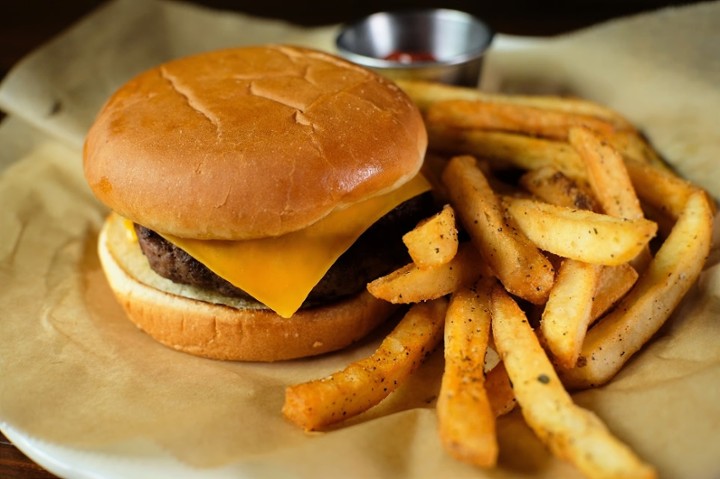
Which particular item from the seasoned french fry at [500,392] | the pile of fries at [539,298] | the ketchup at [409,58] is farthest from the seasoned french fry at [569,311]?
the ketchup at [409,58]

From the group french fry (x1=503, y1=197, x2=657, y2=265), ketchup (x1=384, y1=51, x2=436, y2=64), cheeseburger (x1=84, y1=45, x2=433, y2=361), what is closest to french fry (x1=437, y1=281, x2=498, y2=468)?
french fry (x1=503, y1=197, x2=657, y2=265)

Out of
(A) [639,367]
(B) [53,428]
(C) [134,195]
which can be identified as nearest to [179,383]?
(B) [53,428]

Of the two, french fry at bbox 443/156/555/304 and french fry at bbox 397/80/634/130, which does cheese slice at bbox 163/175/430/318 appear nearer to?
french fry at bbox 443/156/555/304

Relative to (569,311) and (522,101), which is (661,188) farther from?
(569,311)

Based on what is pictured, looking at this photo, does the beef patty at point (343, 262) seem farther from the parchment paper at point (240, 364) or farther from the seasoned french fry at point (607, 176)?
the seasoned french fry at point (607, 176)

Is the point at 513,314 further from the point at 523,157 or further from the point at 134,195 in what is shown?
the point at 134,195

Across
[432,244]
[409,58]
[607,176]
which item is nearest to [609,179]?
[607,176]

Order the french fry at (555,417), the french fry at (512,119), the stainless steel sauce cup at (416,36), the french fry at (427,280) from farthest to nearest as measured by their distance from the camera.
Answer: the stainless steel sauce cup at (416,36), the french fry at (512,119), the french fry at (427,280), the french fry at (555,417)
